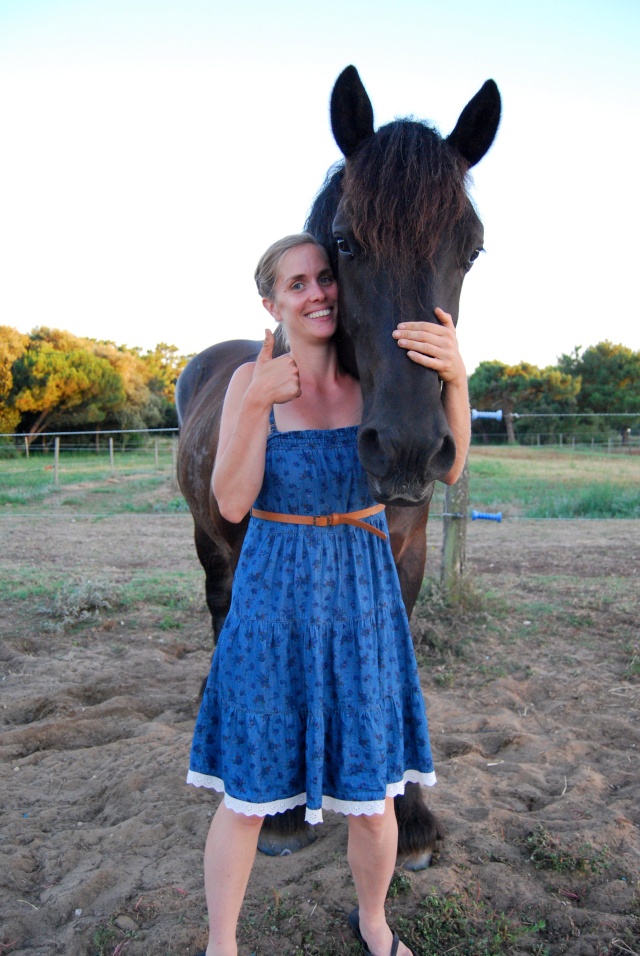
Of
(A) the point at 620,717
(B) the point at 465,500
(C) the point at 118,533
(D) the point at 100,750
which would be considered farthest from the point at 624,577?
(C) the point at 118,533

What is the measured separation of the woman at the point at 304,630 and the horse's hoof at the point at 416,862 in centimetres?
49

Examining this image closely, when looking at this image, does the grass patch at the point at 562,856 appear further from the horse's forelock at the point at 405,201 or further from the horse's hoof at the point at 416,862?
the horse's forelock at the point at 405,201

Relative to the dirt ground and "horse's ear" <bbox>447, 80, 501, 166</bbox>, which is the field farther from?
"horse's ear" <bbox>447, 80, 501, 166</bbox>

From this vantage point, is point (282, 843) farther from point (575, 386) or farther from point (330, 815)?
point (575, 386)

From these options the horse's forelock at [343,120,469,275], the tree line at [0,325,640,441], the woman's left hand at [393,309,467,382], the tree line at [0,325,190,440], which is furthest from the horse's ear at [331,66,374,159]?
the tree line at [0,325,190,440]

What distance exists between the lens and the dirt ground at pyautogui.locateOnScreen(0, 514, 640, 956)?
177 centimetres

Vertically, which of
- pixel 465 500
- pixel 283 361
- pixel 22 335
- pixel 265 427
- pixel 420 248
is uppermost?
pixel 22 335

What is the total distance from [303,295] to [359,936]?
1.65m

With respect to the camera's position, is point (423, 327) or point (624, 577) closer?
point (423, 327)

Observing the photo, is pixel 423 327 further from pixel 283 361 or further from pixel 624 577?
pixel 624 577

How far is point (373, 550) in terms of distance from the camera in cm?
155

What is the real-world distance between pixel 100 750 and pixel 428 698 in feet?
5.08

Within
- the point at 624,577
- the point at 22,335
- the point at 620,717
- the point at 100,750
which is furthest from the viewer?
the point at 22,335

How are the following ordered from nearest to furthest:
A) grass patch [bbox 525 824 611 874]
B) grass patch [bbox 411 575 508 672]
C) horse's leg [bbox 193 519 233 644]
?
grass patch [bbox 525 824 611 874]
horse's leg [bbox 193 519 233 644]
grass patch [bbox 411 575 508 672]
